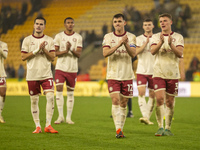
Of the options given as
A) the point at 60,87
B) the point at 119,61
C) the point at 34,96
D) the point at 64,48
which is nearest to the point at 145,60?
the point at 64,48

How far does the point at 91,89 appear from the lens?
21547 mm

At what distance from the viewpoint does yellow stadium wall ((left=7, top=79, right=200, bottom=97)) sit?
2019cm

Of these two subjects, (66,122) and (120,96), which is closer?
(120,96)

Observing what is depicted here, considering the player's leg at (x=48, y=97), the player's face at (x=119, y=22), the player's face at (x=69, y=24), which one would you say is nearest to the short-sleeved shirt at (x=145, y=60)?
the player's face at (x=69, y=24)

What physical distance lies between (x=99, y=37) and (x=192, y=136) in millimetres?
18575

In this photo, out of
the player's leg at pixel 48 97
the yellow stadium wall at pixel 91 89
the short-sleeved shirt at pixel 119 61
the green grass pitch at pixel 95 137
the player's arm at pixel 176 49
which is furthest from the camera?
the yellow stadium wall at pixel 91 89

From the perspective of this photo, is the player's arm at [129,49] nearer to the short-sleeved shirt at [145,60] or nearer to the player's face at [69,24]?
the short-sleeved shirt at [145,60]

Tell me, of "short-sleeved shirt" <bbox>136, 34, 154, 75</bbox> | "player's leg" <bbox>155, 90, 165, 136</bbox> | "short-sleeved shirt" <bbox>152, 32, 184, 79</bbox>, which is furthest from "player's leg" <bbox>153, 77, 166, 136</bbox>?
"short-sleeved shirt" <bbox>136, 34, 154, 75</bbox>

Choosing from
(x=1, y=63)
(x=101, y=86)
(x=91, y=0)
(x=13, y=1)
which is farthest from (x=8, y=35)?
(x=1, y=63)

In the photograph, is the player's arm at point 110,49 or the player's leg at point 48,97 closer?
the player's arm at point 110,49

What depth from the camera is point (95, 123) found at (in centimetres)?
995

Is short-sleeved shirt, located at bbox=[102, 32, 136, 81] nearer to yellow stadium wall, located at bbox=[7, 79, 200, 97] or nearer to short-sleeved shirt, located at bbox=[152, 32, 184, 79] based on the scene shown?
short-sleeved shirt, located at bbox=[152, 32, 184, 79]

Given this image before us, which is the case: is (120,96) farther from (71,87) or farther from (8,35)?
(8,35)

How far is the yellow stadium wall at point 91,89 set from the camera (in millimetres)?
20186
